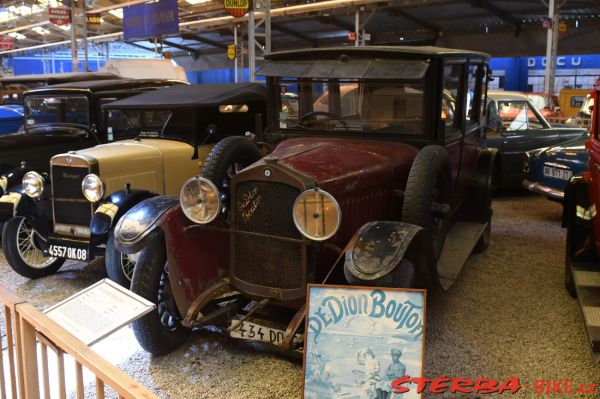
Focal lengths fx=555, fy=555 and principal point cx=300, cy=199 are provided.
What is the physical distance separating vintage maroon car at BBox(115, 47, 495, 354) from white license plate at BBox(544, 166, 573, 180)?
8.06 feet

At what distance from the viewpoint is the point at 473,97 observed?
16.7ft

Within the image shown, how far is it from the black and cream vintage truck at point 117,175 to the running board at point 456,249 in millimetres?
1619

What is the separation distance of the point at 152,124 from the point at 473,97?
130 inches

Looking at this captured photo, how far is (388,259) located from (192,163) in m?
3.36

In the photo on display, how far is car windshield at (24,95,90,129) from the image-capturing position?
21.1 feet

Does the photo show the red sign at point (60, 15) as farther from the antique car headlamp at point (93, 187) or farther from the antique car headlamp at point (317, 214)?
the antique car headlamp at point (317, 214)

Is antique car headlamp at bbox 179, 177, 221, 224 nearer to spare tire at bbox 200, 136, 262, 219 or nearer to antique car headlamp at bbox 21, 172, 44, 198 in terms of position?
spare tire at bbox 200, 136, 262, 219

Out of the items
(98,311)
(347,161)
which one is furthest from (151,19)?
(98,311)

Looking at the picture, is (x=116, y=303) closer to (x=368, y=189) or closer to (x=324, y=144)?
(x=368, y=189)

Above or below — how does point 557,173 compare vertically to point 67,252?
above

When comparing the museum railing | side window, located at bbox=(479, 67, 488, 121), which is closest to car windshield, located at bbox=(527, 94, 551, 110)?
side window, located at bbox=(479, 67, 488, 121)

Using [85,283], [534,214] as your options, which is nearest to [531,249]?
[534,214]

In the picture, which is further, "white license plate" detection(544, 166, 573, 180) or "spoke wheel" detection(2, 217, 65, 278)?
"white license plate" detection(544, 166, 573, 180)

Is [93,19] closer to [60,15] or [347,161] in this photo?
[60,15]
